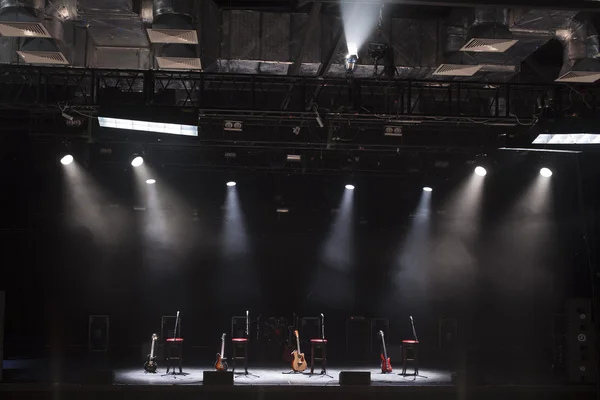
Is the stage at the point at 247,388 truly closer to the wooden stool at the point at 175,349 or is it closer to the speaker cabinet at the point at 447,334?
the wooden stool at the point at 175,349

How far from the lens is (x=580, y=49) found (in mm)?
7523

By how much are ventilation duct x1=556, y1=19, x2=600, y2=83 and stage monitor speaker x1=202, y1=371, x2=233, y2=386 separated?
6097mm

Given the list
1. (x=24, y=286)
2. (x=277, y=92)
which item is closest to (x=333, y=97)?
(x=277, y=92)

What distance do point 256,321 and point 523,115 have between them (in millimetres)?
6709

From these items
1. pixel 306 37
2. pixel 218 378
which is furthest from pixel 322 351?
pixel 306 37

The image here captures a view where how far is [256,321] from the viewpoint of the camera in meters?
14.6

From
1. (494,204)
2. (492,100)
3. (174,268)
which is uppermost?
(492,100)

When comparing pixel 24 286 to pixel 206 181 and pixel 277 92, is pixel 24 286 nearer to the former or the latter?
pixel 206 181

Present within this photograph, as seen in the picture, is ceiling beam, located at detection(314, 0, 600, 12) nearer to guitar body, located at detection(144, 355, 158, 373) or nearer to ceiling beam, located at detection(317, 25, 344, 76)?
ceiling beam, located at detection(317, 25, 344, 76)

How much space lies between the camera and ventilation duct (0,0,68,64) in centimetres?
656

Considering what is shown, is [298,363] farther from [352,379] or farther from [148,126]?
[148,126]

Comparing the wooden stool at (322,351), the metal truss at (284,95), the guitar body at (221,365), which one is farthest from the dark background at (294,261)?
the guitar body at (221,365)

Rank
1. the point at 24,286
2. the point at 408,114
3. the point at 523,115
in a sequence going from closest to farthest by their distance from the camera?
the point at 408,114, the point at 523,115, the point at 24,286

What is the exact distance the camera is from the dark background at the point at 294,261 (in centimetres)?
1437
